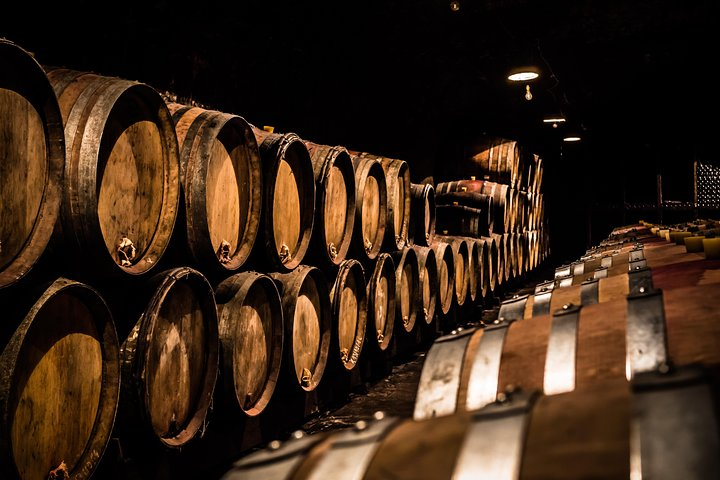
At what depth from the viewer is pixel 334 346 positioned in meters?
4.59

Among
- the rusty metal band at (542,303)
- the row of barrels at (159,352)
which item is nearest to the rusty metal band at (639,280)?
the rusty metal band at (542,303)

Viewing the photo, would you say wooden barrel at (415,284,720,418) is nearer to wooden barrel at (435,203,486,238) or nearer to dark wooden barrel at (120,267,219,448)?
dark wooden barrel at (120,267,219,448)

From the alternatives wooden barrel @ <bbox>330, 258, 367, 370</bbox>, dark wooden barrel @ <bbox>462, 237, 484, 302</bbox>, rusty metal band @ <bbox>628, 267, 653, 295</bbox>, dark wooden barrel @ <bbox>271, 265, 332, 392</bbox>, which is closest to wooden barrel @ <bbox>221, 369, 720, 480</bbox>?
rusty metal band @ <bbox>628, 267, 653, 295</bbox>

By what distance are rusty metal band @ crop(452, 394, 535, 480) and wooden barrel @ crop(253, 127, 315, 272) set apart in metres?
2.73

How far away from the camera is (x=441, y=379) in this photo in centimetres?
168

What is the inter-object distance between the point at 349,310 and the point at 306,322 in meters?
0.79

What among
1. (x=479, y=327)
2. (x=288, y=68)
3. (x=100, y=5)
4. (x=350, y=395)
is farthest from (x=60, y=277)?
(x=288, y=68)

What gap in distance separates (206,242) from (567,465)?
237cm

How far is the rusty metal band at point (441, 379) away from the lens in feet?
5.29

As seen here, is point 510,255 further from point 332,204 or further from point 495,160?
point 332,204

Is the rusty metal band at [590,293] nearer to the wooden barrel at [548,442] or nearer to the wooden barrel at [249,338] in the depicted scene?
the wooden barrel at [548,442]

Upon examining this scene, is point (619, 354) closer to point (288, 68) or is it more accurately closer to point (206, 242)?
point (206, 242)

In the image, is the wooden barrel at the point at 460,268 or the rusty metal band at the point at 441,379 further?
the wooden barrel at the point at 460,268

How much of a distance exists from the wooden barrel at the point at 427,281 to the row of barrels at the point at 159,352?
1.20 metres
